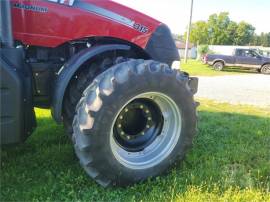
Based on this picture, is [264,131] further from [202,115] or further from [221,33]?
[221,33]

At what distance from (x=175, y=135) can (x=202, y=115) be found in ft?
11.0

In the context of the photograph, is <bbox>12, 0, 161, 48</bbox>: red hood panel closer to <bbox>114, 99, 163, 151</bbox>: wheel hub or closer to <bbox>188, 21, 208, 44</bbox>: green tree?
<bbox>114, 99, 163, 151</bbox>: wheel hub

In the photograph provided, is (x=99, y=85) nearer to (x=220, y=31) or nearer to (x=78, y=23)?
(x=78, y=23)

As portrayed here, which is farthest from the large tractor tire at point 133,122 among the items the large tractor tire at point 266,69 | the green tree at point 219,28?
the green tree at point 219,28

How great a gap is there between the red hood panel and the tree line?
84680 millimetres

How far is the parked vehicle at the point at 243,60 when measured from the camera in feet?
82.8

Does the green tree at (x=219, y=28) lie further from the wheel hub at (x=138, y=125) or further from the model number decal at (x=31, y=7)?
the model number decal at (x=31, y=7)

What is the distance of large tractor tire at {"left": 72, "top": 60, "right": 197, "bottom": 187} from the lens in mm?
3143

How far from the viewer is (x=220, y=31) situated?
295 feet

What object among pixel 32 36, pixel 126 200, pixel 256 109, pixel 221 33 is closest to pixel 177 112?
pixel 126 200

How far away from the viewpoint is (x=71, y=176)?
3645mm

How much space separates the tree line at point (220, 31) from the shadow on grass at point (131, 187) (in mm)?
83718

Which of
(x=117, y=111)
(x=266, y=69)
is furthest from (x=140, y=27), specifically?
(x=266, y=69)

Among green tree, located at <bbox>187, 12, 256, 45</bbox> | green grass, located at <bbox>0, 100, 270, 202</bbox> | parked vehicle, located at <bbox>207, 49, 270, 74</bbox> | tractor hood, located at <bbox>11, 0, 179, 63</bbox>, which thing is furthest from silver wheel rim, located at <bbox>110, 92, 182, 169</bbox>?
green tree, located at <bbox>187, 12, 256, 45</bbox>
